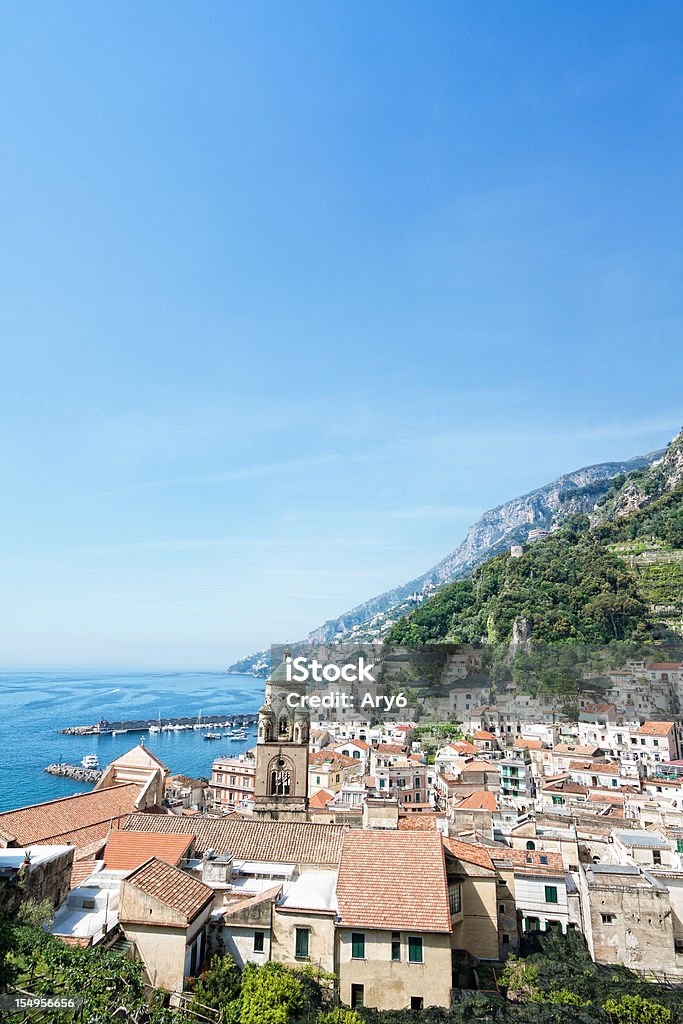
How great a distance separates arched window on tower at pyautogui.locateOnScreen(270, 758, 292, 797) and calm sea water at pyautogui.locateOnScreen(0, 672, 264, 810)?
3733 centimetres

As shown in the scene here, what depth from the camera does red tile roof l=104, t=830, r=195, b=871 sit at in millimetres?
14883

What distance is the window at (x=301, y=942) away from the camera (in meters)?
11.7

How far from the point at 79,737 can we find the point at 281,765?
3089 inches

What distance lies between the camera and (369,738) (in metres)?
66.1

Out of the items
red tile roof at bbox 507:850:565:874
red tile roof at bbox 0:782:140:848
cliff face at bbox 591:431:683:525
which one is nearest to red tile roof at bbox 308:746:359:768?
red tile roof at bbox 0:782:140:848

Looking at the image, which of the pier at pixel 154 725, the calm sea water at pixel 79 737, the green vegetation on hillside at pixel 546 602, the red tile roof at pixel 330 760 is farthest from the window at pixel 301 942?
the pier at pixel 154 725

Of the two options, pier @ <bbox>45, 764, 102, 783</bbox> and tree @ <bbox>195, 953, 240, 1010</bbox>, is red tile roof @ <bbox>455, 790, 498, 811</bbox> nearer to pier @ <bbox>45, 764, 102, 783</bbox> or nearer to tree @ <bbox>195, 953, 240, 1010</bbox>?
tree @ <bbox>195, 953, 240, 1010</bbox>

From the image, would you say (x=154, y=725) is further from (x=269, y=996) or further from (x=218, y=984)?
(x=269, y=996)

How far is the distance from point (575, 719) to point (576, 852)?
4501 centimetres

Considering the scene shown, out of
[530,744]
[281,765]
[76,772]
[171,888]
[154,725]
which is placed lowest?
[154,725]

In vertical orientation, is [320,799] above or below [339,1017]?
below

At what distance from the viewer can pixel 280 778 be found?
2339 centimetres

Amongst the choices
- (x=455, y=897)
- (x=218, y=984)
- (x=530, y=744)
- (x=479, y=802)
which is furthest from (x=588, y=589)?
(x=218, y=984)

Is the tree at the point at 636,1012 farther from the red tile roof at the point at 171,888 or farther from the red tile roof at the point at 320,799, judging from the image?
the red tile roof at the point at 320,799
